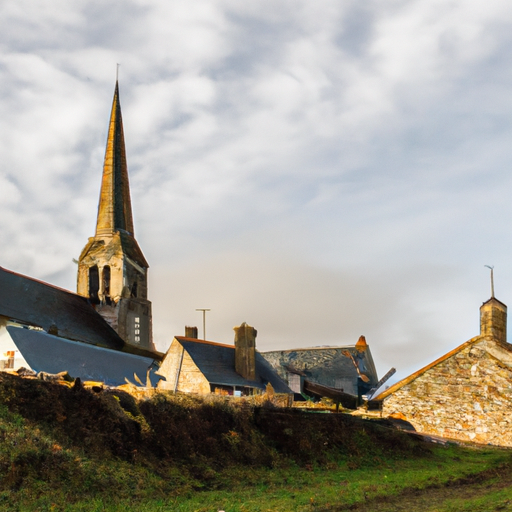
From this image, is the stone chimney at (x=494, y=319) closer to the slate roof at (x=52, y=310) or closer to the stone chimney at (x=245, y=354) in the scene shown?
the stone chimney at (x=245, y=354)

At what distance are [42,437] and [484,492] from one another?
9.78 meters

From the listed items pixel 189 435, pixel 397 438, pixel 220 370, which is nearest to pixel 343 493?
pixel 189 435

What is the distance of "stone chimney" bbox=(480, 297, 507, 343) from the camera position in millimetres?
27156

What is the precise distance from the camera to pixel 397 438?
71.5 feet

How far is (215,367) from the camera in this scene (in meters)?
35.3

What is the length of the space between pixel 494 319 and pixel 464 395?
387cm

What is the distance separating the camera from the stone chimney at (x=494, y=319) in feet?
89.1

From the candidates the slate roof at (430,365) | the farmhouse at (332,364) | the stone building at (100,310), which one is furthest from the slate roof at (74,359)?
the farmhouse at (332,364)

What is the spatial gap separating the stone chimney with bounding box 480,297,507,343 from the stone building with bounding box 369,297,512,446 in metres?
0.39

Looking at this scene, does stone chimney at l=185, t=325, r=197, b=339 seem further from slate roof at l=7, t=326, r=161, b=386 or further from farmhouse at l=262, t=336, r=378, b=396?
farmhouse at l=262, t=336, r=378, b=396

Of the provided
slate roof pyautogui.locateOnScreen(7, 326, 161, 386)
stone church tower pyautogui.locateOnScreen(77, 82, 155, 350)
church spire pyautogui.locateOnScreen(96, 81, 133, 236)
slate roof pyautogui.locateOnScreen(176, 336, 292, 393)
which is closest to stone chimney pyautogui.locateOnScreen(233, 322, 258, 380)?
slate roof pyautogui.locateOnScreen(176, 336, 292, 393)

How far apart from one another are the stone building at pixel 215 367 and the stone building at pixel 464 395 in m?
9.94

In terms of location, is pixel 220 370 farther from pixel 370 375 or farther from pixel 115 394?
pixel 370 375

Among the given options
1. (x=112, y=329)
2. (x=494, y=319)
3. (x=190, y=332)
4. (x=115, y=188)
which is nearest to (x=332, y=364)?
(x=190, y=332)
